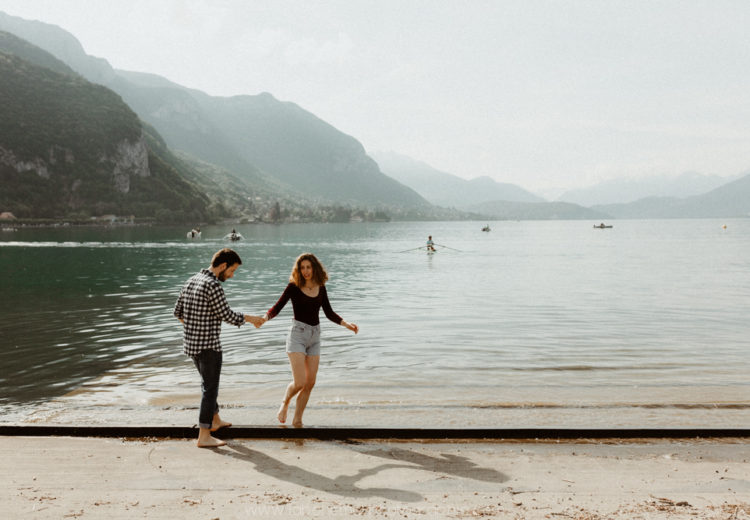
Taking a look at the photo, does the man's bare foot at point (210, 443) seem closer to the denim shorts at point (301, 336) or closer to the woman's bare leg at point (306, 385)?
the woman's bare leg at point (306, 385)

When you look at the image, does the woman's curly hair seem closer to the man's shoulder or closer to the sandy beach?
the man's shoulder

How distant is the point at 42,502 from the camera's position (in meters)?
6.05

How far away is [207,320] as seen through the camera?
7840 mm

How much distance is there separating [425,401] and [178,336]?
Result: 1089 centimetres

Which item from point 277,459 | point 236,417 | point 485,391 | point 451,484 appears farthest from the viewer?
point 485,391

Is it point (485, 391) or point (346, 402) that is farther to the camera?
point (485, 391)

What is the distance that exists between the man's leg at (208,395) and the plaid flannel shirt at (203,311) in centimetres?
14

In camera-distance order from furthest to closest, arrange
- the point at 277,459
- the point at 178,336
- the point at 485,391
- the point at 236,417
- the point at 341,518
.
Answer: the point at 178,336
the point at 485,391
the point at 236,417
the point at 277,459
the point at 341,518

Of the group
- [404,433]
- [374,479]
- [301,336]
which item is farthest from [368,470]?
[301,336]

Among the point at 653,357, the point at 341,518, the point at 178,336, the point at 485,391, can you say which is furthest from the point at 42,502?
the point at 653,357

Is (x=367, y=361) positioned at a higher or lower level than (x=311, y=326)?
lower

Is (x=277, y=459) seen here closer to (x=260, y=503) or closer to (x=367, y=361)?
(x=260, y=503)

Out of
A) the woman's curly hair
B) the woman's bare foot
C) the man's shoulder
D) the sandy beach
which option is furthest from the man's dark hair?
the sandy beach

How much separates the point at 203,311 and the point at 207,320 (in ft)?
0.46
